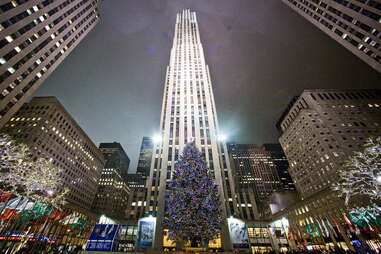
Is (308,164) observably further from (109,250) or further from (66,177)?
(66,177)

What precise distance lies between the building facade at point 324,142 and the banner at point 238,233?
2123 centimetres

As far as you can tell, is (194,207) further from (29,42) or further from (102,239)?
(29,42)

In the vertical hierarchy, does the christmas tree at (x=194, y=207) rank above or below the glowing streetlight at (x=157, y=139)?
below

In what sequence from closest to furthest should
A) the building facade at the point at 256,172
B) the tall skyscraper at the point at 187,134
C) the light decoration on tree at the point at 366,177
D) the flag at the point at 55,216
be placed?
the light decoration on tree at the point at 366,177 → the flag at the point at 55,216 → the tall skyscraper at the point at 187,134 → the building facade at the point at 256,172

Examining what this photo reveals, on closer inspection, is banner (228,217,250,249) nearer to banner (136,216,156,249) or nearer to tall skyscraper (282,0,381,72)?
banner (136,216,156,249)

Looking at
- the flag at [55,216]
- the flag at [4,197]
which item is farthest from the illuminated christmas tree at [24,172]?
the flag at [55,216]


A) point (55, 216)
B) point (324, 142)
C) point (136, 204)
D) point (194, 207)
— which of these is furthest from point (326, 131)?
point (136, 204)

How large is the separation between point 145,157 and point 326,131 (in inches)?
4974

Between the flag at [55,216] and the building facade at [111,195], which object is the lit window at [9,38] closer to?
the flag at [55,216]

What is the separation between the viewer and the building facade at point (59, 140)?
203ft

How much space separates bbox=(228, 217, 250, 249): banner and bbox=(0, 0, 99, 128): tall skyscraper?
2171 inches

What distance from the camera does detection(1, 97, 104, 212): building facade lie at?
203 feet

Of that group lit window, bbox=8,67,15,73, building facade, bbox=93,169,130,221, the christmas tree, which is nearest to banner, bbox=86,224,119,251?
the christmas tree

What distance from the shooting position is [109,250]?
16.1 m
